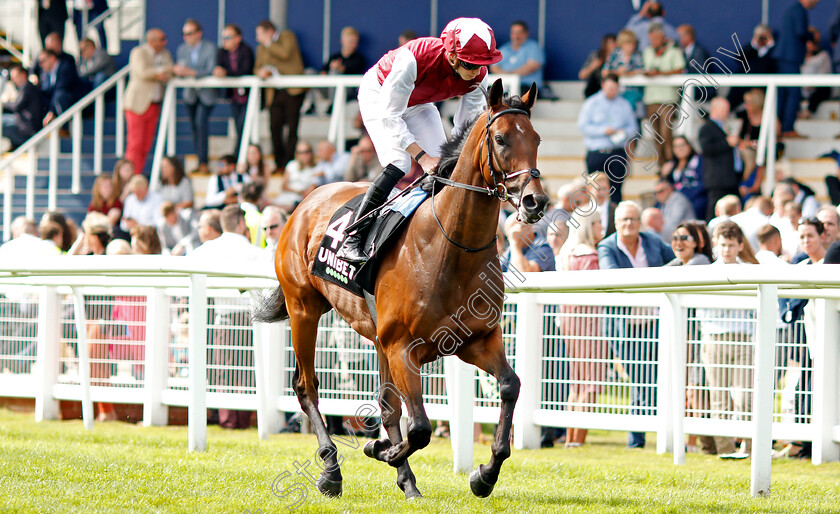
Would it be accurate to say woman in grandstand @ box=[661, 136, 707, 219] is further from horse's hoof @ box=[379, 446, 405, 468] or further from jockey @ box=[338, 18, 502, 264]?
horse's hoof @ box=[379, 446, 405, 468]

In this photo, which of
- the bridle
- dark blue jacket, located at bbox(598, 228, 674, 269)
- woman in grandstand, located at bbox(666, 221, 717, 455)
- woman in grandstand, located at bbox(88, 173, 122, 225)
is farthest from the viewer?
woman in grandstand, located at bbox(88, 173, 122, 225)

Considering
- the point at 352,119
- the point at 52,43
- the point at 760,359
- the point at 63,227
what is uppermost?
the point at 52,43

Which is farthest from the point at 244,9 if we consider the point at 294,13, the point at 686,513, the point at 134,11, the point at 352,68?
the point at 686,513

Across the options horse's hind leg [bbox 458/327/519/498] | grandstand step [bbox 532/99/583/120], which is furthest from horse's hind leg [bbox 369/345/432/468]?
grandstand step [bbox 532/99/583/120]

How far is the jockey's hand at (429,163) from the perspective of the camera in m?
4.77

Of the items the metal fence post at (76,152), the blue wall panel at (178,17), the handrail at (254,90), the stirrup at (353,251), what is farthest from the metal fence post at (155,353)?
the blue wall panel at (178,17)

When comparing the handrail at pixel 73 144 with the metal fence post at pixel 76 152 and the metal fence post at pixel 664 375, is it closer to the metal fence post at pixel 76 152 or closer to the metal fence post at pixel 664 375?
the metal fence post at pixel 76 152

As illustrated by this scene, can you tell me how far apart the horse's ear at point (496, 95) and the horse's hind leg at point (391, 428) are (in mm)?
1391

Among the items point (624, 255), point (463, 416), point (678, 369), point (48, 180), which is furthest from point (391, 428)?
point (48, 180)

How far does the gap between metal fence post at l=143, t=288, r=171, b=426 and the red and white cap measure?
348 cm

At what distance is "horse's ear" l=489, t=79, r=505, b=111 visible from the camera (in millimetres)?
4230

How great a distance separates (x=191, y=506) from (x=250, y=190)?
5755 mm

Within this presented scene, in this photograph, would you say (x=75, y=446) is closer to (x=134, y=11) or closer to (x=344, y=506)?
(x=344, y=506)

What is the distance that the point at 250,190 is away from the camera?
9.77 metres
